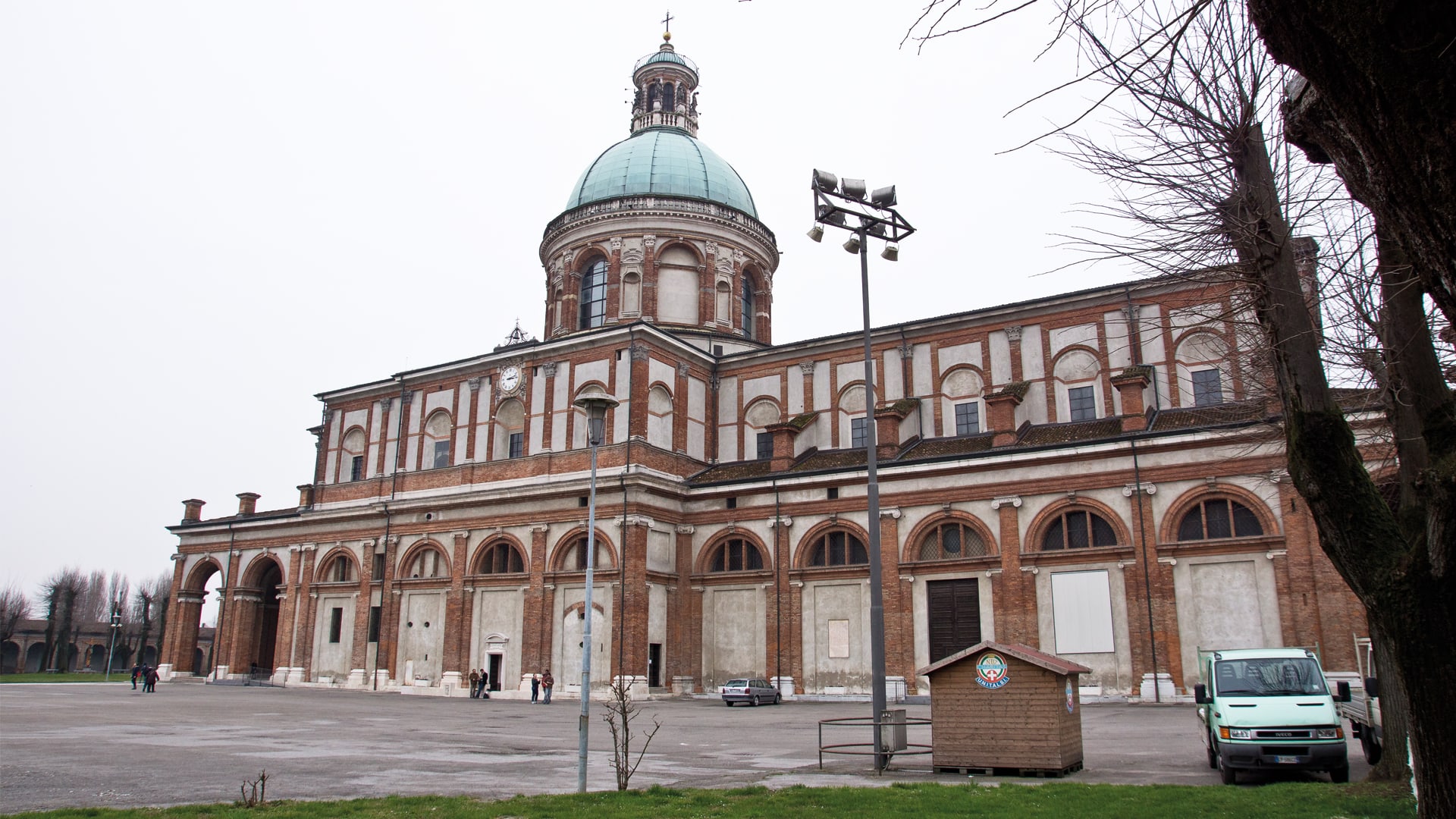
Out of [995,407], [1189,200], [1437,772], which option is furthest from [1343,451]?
[995,407]

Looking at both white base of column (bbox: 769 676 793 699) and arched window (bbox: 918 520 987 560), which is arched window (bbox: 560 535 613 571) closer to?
white base of column (bbox: 769 676 793 699)

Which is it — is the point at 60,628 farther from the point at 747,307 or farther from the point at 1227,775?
the point at 1227,775

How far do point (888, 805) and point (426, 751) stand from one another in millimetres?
10211

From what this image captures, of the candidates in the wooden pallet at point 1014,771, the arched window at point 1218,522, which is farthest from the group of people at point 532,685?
the wooden pallet at point 1014,771

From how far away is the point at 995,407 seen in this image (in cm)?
3312

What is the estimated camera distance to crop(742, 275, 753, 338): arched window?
46.4 meters

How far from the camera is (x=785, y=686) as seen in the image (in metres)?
34.2

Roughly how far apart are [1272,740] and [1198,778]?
1111 mm

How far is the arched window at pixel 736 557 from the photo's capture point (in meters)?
36.2

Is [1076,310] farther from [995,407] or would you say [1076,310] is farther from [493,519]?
[493,519]

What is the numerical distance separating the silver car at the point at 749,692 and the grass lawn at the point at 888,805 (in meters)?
19.8

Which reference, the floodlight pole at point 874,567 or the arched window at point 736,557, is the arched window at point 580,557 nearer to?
the arched window at point 736,557

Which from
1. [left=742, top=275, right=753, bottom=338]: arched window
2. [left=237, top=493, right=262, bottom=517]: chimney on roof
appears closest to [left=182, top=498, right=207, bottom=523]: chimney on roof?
[left=237, top=493, right=262, bottom=517]: chimney on roof

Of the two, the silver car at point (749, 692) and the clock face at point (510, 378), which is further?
the clock face at point (510, 378)
